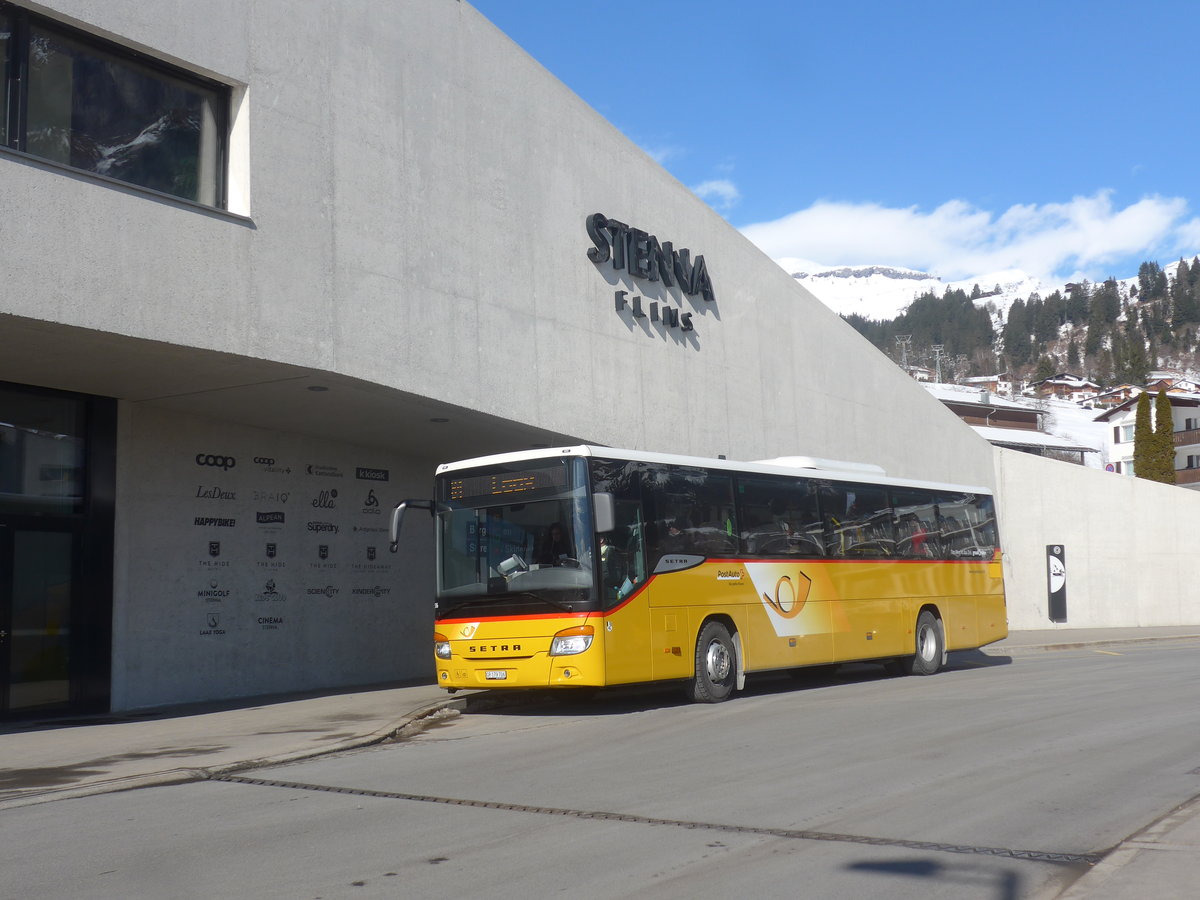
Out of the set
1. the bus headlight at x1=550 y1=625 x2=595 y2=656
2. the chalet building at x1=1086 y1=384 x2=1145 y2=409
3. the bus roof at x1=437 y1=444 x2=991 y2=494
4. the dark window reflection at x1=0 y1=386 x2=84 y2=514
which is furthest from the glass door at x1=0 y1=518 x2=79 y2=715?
the chalet building at x1=1086 y1=384 x2=1145 y2=409

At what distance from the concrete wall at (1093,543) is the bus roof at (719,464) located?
46.8ft

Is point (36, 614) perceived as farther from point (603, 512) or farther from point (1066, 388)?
point (1066, 388)

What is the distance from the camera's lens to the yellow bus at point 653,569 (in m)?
13.3

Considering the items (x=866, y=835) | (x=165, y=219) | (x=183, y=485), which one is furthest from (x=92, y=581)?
(x=866, y=835)

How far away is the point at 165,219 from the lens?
475 inches

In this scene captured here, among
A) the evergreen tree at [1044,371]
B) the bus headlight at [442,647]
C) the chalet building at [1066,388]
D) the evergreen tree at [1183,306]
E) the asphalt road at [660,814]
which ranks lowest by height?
the asphalt road at [660,814]

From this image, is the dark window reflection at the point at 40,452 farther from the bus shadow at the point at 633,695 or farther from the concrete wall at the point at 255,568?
the bus shadow at the point at 633,695

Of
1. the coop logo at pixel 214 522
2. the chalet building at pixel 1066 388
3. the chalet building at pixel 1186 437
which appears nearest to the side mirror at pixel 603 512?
the coop logo at pixel 214 522

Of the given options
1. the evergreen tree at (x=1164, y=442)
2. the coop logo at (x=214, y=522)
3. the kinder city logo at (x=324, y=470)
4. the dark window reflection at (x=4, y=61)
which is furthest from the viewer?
the evergreen tree at (x=1164, y=442)

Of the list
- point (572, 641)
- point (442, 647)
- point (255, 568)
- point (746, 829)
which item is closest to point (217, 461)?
point (255, 568)

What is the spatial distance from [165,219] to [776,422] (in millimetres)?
15883

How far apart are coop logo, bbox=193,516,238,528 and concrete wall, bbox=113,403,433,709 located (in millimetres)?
18

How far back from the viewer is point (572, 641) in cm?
1314

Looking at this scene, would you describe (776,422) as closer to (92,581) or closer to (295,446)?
(295,446)
